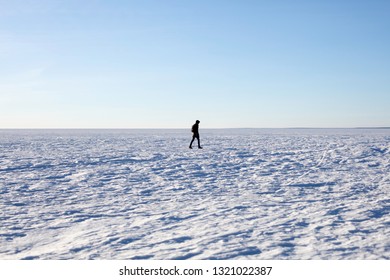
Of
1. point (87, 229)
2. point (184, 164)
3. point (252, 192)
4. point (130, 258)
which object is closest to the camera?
point (130, 258)

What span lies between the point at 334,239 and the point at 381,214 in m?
1.88

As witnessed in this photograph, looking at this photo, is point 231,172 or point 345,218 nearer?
point 345,218

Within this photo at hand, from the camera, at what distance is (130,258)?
4438 mm

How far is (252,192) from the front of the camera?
824 cm

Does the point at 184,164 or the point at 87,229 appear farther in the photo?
the point at 184,164

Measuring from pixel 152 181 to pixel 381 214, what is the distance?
5.91 meters

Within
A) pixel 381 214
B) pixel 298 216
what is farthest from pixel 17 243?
pixel 381 214

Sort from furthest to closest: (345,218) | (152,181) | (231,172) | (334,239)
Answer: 1. (231,172)
2. (152,181)
3. (345,218)
4. (334,239)

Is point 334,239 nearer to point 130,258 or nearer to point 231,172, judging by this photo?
point 130,258

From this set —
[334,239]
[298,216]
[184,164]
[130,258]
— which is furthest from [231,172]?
[130,258]
